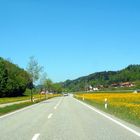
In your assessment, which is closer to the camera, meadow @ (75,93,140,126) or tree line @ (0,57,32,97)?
meadow @ (75,93,140,126)

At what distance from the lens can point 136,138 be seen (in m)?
12.1

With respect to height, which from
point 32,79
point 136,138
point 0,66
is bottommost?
point 136,138

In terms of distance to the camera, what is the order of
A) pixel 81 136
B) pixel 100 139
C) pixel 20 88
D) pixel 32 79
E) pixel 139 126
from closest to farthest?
pixel 100 139
pixel 81 136
pixel 139 126
pixel 32 79
pixel 20 88

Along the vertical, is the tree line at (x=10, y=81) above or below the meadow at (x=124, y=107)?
above

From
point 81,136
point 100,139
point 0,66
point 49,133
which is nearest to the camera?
point 100,139

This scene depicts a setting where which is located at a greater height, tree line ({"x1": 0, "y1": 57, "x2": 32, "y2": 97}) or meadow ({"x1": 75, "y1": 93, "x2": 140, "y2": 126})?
tree line ({"x1": 0, "y1": 57, "x2": 32, "y2": 97})

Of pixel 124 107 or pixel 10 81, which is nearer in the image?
pixel 124 107

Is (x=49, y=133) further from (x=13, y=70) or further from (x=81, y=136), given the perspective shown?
(x=13, y=70)

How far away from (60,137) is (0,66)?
9828 centimetres

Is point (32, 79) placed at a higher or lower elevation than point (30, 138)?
higher

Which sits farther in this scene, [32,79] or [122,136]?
[32,79]

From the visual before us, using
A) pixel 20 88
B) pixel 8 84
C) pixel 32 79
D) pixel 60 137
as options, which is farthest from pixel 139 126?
pixel 20 88

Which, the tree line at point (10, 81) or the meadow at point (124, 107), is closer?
the meadow at point (124, 107)

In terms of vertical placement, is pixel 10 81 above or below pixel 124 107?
above
